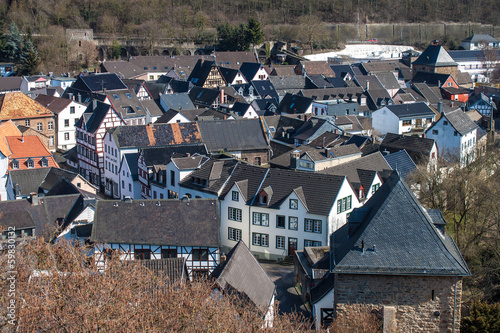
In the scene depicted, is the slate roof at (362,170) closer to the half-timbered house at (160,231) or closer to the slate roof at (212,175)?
the slate roof at (212,175)

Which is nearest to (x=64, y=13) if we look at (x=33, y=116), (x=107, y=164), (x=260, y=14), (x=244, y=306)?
(x=260, y=14)

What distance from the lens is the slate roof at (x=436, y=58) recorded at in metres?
94.7

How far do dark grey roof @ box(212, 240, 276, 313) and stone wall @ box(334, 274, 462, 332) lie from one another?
409 centimetres

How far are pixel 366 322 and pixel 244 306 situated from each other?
449cm

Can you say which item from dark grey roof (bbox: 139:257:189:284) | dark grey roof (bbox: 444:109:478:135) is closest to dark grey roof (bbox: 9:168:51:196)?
dark grey roof (bbox: 139:257:189:284)

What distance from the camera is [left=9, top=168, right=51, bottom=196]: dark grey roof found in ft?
134

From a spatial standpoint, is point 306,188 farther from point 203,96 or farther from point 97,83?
point 97,83

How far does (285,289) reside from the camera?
3119 cm

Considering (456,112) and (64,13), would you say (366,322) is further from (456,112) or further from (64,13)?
(64,13)

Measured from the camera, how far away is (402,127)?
63.6 m

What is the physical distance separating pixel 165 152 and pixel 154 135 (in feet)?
15.5

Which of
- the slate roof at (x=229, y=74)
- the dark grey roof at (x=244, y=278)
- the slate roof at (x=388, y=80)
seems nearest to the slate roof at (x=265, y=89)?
the slate roof at (x=229, y=74)

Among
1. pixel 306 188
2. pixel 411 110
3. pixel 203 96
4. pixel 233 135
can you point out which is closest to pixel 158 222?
pixel 306 188

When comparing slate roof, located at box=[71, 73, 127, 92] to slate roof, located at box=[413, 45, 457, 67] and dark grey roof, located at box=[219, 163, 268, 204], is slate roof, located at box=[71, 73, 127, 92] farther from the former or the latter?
slate roof, located at box=[413, 45, 457, 67]
